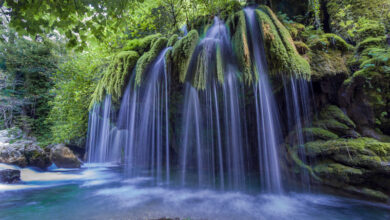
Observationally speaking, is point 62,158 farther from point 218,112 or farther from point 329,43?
point 329,43

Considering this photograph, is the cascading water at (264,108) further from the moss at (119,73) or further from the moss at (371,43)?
the moss at (119,73)

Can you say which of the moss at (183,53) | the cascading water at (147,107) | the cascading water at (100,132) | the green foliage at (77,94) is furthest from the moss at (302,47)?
the green foliage at (77,94)

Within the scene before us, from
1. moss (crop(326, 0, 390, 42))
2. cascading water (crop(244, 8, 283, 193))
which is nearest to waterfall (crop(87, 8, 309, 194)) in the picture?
cascading water (crop(244, 8, 283, 193))

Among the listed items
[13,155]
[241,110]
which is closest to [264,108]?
[241,110]

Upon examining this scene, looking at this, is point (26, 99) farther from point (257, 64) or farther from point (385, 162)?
point (385, 162)

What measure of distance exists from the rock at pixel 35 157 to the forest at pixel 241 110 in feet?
0.15

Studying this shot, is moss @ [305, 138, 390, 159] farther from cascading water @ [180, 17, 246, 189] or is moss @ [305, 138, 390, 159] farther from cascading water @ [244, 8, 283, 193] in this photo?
cascading water @ [180, 17, 246, 189]

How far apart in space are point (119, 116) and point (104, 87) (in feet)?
4.24

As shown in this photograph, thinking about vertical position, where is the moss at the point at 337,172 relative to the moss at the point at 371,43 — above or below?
below

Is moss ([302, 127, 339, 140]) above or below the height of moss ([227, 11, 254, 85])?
below

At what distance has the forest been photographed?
10.8 feet

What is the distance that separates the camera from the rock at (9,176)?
5.16 m

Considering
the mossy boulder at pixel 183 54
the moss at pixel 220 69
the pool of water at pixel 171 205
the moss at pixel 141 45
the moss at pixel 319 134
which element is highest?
the moss at pixel 141 45

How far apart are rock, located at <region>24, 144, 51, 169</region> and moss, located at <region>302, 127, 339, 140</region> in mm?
11034
